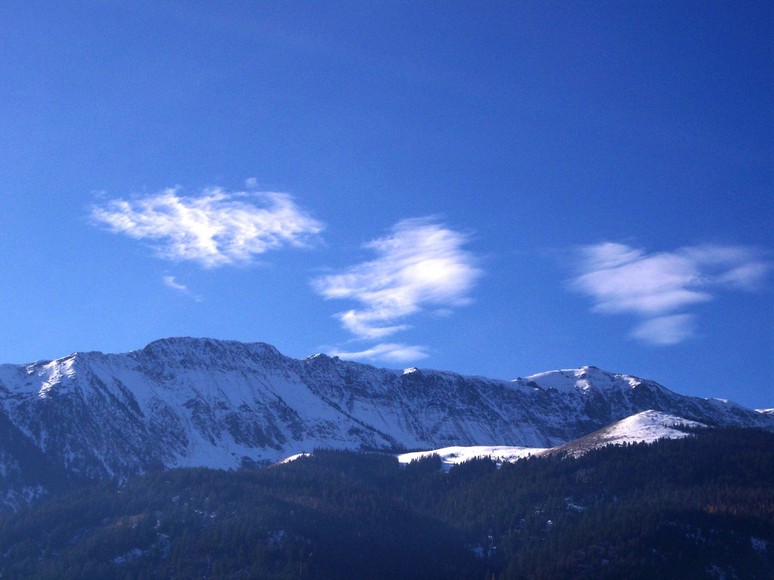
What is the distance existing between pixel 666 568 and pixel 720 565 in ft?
36.0

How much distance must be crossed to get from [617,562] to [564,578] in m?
11.2

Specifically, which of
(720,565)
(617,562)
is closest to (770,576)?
(720,565)

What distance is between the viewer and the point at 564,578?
198375 millimetres

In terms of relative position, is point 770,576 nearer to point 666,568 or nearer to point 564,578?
point 666,568

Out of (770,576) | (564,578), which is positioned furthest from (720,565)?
(564,578)

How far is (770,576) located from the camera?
196250 mm

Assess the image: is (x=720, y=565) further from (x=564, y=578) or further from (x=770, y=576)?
(x=564, y=578)

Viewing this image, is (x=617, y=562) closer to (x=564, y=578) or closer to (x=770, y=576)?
(x=564, y=578)

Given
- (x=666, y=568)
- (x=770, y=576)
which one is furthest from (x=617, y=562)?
(x=770, y=576)

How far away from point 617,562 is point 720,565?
20.6 m

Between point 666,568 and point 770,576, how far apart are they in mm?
19750

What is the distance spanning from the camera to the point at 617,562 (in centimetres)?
19950

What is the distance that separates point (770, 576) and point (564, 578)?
40.0m
